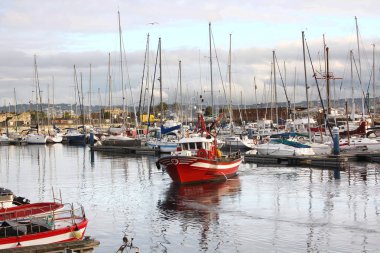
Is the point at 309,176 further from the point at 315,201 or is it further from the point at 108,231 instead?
the point at 108,231

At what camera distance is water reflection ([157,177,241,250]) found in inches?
1203

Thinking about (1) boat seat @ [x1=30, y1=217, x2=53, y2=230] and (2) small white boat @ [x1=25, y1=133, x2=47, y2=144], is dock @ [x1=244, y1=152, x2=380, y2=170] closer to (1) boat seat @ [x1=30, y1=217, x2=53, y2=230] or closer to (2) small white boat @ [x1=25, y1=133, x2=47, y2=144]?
(1) boat seat @ [x1=30, y1=217, x2=53, y2=230]

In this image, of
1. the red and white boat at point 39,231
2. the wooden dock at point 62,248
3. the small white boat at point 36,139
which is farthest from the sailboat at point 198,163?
the small white boat at point 36,139

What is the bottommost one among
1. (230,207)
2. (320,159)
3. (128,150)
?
(230,207)

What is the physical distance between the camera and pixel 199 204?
123 feet

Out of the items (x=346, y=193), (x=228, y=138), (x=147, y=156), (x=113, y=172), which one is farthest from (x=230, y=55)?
(x=346, y=193)


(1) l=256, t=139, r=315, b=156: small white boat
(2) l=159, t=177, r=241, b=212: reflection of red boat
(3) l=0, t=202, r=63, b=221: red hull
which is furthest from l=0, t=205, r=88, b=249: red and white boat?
(1) l=256, t=139, r=315, b=156: small white boat

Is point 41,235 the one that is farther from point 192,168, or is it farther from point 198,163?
point 192,168

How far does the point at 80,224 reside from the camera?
23.6m

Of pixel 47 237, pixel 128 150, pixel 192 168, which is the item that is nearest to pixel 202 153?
pixel 192 168

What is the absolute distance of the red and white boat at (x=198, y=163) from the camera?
147 ft

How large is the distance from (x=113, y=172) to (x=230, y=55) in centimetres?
3148

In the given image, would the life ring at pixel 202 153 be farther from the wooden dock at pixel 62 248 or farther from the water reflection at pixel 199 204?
the wooden dock at pixel 62 248

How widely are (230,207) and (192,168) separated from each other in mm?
9660
